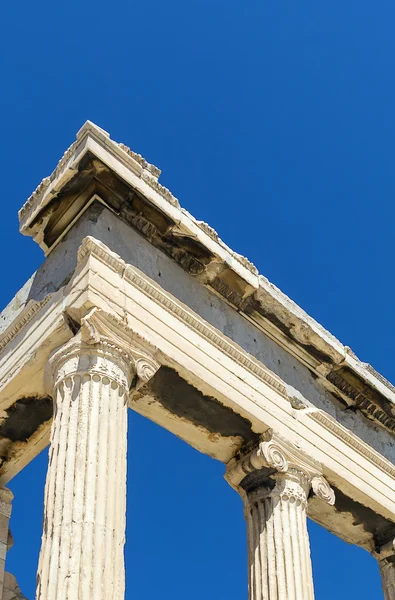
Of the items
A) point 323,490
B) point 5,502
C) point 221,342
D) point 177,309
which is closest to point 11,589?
point 5,502

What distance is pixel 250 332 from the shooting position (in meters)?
14.7

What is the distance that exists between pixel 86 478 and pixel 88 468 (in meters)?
0.12

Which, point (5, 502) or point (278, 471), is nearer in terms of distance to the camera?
point (278, 471)

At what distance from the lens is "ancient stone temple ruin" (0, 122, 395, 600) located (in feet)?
36.4

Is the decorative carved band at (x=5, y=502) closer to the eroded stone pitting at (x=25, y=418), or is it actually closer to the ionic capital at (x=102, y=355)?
the eroded stone pitting at (x=25, y=418)

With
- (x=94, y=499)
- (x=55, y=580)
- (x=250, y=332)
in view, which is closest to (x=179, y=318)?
(x=250, y=332)

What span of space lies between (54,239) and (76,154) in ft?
4.80

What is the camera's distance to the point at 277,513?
13445 millimetres

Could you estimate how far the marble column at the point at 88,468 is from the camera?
9883 millimetres

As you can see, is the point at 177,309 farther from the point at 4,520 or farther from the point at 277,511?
the point at 4,520

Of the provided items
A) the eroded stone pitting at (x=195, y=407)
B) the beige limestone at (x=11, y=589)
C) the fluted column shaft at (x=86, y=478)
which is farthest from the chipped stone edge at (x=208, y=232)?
the beige limestone at (x=11, y=589)

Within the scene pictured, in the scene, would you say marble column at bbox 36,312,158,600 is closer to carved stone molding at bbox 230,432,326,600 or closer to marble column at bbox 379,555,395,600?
carved stone molding at bbox 230,432,326,600

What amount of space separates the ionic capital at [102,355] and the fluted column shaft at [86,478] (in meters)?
0.01

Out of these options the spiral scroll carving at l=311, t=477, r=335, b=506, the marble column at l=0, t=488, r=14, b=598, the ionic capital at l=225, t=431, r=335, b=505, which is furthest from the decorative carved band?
the spiral scroll carving at l=311, t=477, r=335, b=506
